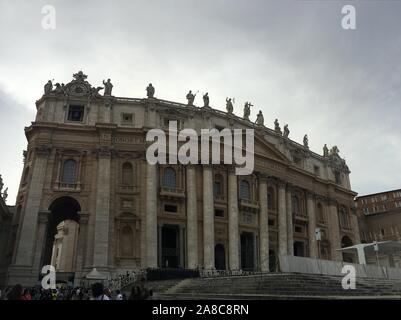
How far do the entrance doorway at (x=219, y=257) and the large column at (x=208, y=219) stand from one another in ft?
7.44

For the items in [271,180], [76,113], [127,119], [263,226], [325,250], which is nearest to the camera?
[76,113]

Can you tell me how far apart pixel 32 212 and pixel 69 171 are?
5.32 metres

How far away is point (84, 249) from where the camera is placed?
3509cm

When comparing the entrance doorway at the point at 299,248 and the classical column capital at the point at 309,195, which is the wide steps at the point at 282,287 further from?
the classical column capital at the point at 309,195

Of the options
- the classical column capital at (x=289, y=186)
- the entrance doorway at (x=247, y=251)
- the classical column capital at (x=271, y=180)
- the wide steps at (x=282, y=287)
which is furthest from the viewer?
the classical column capital at (x=289, y=186)

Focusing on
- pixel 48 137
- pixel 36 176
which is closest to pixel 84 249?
pixel 36 176

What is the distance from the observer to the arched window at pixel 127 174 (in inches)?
1535

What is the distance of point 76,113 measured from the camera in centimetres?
4062

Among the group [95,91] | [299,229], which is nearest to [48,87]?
[95,91]

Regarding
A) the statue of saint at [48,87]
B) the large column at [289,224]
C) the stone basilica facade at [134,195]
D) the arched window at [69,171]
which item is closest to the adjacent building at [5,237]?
the stone basilica facade at [134,195]

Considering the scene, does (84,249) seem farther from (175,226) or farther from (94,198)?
(175,226)

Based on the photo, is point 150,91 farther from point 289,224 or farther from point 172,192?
point 289,224

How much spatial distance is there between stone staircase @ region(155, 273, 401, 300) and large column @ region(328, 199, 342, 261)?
78.5ft

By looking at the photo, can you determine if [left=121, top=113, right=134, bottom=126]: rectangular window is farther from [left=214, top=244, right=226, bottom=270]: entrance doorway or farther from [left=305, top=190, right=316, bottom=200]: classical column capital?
[left=305, top=190, right=316, bottom=200]: classical column capital
